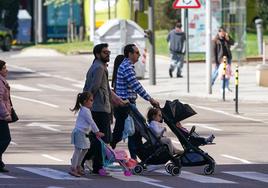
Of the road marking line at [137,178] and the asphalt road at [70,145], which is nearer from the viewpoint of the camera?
the road marking line at [137,178]

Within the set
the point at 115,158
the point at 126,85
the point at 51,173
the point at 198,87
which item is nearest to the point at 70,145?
the point at 126,85

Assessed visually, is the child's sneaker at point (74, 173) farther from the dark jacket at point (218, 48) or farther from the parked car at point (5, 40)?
the parked car at point (5, 40)

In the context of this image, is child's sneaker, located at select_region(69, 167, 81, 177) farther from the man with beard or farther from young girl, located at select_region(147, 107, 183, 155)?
young girl, located at select_region(147, 107, 183, 155)

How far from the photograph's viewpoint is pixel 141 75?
38219 mm

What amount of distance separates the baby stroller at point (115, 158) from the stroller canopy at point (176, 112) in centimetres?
84

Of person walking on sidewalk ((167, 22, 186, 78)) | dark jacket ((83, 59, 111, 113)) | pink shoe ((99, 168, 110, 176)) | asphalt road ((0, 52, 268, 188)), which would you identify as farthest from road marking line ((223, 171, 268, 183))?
person walking on sidewalk ((167, 22, 186, 78))

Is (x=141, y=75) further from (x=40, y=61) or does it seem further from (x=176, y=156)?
(x=176, y=156)

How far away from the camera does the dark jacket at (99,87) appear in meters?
16.3

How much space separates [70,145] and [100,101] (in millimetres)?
4212

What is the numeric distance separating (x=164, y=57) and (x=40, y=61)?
17.8 feet

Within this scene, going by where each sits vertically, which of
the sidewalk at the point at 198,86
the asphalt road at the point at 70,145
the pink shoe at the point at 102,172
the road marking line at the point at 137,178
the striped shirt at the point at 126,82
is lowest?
the sidewalk at the point at 198,86

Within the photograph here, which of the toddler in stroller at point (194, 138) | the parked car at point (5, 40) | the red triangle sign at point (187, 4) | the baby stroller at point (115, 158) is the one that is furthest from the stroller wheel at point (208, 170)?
the parked car at point (5, 40)

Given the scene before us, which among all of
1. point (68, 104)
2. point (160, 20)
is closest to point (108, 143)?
point (68, 104)

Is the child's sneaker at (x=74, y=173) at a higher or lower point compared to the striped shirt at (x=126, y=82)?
lower
